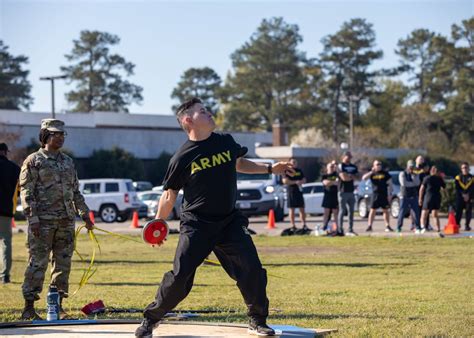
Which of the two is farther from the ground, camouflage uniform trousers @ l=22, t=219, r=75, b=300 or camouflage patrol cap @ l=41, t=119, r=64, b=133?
camouflage patrol cap @ l=41, t=119, r=64, b=133

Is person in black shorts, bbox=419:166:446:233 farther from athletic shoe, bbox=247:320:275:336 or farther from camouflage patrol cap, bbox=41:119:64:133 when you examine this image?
athletic shoe, bbox=247:320:275:336

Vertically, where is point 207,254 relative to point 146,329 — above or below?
above

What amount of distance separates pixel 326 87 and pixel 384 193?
63407 millimetres

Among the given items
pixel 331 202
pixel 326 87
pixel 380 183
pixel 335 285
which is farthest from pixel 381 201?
pixel 326 87

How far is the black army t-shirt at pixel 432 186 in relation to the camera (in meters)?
23.7

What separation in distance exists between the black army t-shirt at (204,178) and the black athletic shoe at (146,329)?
0.95 metres

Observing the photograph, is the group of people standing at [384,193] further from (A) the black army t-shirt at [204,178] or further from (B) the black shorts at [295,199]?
(A) the black army t-shirt at [204,178]

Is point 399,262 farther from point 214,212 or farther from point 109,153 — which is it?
point 109,153

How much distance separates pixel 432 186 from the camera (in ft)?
78.3

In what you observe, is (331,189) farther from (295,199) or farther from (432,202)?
(432,202)

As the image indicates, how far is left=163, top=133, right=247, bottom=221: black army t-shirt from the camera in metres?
8.13

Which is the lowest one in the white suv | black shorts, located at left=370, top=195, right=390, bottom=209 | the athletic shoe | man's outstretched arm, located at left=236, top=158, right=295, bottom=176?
the white suv

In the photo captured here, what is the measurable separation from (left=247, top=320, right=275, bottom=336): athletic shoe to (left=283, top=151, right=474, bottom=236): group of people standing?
585 inches

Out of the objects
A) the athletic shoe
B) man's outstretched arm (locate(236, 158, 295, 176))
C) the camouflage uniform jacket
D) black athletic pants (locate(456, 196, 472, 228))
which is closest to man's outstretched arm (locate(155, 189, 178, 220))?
man's outstretched arm (locate(236, 158, 295, 176))
